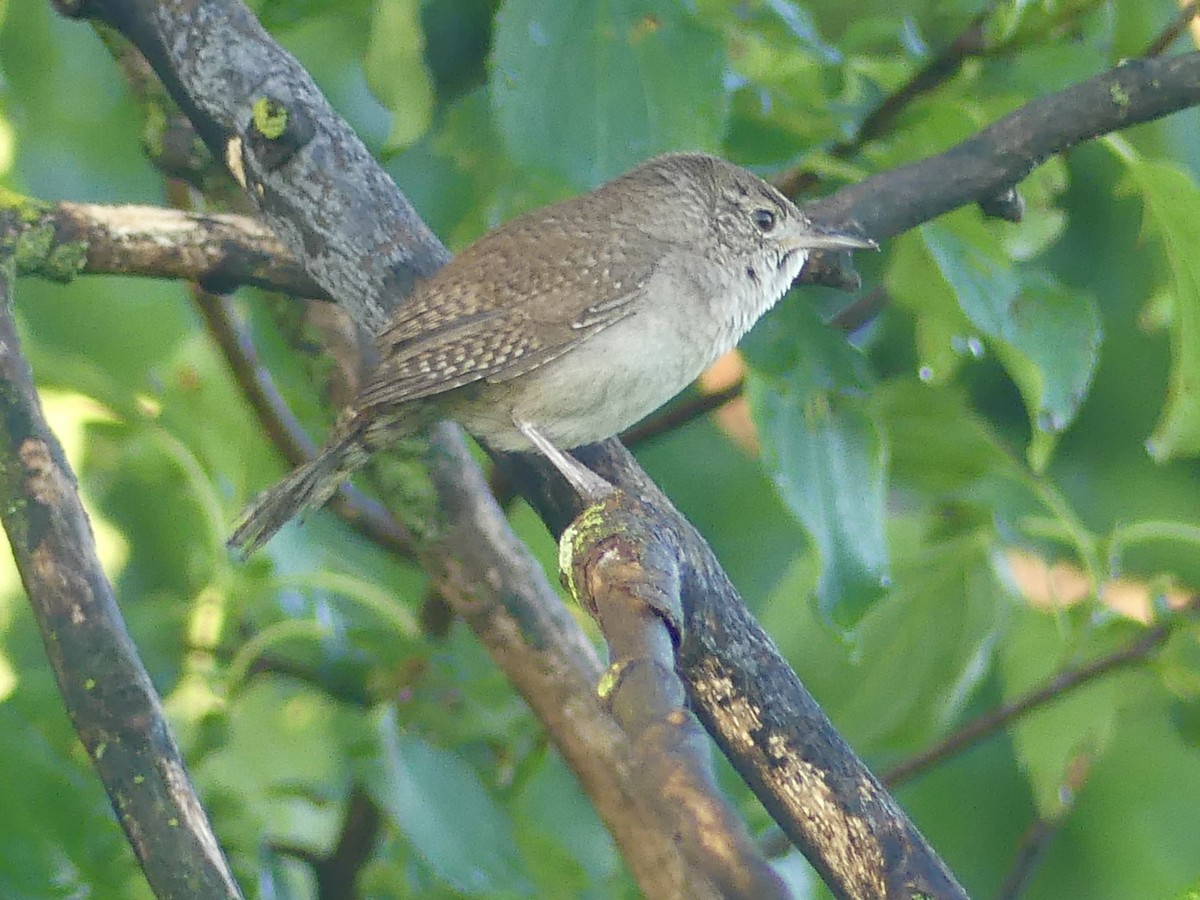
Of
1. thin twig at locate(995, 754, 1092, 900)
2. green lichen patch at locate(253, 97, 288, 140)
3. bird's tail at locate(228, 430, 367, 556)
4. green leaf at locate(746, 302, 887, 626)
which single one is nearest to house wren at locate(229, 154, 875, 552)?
bird's tail at locate(228, 430, 367, 556)

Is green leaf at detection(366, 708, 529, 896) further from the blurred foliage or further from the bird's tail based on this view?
the bird's tail

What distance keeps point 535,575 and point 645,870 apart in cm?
54

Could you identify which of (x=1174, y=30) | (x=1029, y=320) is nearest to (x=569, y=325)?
(x=1029, y=320)

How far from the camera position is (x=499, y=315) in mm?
3002

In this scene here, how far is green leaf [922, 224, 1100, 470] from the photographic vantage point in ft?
8.60

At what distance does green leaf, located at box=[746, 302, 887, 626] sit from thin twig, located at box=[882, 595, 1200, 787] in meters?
0.69

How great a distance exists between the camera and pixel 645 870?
2.59 m

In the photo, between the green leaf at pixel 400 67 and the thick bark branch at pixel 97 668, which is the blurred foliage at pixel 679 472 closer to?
the green leaf at pixel 400 67

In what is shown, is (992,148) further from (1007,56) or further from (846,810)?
Result: (846,810)

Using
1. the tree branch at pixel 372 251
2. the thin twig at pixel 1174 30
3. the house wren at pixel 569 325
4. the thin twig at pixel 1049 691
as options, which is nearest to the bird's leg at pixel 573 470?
the house wren at pixel 569 325

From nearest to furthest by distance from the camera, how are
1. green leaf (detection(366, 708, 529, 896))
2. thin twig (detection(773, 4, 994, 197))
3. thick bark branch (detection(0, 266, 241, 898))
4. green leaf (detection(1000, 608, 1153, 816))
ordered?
thick bark branch (detection(0, 266, 241, 898))
green leaf (detection(366, 708, 529, 896))
thin twig (detection(773, 4, 994, 197))
green leaf (detection(1000, 608, 1153, 816))

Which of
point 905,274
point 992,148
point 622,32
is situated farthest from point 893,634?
point 622,32

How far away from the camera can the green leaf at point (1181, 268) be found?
2.74 m

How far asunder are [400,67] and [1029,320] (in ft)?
3.69
